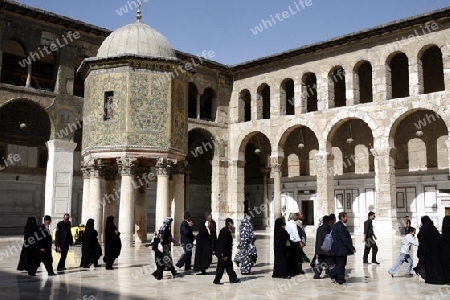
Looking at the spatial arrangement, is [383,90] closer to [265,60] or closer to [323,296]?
[265,60]

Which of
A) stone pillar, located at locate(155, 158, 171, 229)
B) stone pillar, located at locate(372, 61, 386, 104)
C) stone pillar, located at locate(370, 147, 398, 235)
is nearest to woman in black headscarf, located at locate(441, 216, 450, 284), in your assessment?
stone pillar, located at locate(155, 158, 171, 229)

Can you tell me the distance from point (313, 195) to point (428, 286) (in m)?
17.3

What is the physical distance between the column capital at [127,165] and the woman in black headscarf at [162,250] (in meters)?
5.06

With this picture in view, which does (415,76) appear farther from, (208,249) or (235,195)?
(208,249)

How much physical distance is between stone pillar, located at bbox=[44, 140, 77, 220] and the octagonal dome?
5.04m

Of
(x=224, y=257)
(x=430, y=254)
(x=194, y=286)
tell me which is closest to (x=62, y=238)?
(x=194, y=286)

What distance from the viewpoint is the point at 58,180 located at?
1811 centimetres

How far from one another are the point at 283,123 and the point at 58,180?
9984 mm

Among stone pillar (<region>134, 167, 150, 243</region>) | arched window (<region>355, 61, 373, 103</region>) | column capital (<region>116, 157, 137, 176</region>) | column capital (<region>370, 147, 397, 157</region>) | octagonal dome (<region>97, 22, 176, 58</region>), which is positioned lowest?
stone pillar (<region>134, 167, 150, 243</region>)

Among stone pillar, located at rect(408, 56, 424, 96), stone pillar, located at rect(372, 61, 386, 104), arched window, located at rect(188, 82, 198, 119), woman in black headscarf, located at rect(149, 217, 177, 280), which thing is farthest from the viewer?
arched window, located at rect(188, 82, 198, 119)

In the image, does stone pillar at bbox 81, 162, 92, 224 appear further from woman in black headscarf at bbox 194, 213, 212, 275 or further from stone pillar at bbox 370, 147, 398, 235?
stone pillar at bbox 370, 147, 398, 235

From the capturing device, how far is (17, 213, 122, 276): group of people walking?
28.4 feet

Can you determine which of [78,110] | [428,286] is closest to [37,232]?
[428,286]

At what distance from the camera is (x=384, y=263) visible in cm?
1077
